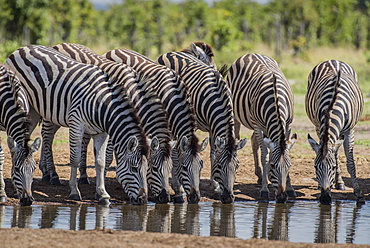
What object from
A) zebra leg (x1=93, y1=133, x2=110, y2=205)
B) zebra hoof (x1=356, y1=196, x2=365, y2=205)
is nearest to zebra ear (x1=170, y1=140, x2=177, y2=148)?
zebra leg (x1=93, y1=133, x2=110, y2=205)

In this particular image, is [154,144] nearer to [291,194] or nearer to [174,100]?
[174,100]

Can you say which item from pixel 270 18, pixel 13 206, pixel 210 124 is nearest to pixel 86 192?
pixel 13 206

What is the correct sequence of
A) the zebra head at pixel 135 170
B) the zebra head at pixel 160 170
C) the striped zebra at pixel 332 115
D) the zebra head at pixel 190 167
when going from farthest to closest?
the striped zebra at pixel 332 115 < the zebra head at pixel 190 167 < the zebra head at pixel 160 170 < the zebra head at pixel 135 170

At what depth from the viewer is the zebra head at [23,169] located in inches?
325

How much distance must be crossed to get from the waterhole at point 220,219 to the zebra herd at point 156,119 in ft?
0.85

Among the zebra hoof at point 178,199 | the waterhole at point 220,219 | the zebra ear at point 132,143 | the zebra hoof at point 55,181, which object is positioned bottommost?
the waterhole at point 220,219

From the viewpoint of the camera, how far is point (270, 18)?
58906 mm

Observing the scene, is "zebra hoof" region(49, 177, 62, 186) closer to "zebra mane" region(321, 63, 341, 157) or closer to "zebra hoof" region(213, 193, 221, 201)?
"zebra hoof" region(213, 193, 221, 201)

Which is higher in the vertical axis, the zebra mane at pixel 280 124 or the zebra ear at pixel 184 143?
the zebra mane at pixel 280 124

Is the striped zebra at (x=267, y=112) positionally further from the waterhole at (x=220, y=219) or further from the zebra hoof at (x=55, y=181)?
the zebra hoof at (x=55, y=181)

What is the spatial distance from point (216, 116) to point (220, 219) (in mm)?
2074

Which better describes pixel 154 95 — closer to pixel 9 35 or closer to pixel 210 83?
pixel 210 83

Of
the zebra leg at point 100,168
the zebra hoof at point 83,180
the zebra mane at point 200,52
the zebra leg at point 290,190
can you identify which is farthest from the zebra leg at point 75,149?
the zebra mane at point 200,52

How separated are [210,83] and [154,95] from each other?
4.43 feet
